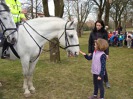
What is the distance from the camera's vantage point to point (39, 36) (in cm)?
513

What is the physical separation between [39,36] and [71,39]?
78 cm

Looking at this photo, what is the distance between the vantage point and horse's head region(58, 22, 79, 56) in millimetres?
4895

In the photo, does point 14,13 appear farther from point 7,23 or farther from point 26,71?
point 26,71

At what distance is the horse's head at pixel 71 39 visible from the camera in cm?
489

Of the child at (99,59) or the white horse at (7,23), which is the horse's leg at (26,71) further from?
the child at (99,59)

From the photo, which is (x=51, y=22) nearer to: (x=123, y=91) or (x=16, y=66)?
(x=123, y=91)

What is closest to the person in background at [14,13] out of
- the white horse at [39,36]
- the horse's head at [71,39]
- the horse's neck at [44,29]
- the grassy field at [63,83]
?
the white horse at [39,36]

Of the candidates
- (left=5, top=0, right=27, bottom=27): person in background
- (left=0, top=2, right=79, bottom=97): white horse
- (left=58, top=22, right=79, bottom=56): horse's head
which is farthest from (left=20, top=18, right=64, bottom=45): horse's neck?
(left=5, top=0, right=27, bottom=27): person in background

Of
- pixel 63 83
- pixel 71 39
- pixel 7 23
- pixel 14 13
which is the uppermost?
pixel 14 13

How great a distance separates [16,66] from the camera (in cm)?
908

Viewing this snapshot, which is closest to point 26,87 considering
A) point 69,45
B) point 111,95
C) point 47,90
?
point 47,90

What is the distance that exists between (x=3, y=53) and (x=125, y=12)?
37.1 metres

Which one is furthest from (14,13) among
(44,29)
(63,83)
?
(63,83)

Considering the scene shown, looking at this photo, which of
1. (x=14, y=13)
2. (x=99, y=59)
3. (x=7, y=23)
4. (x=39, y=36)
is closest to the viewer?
(x=7, y=23)
